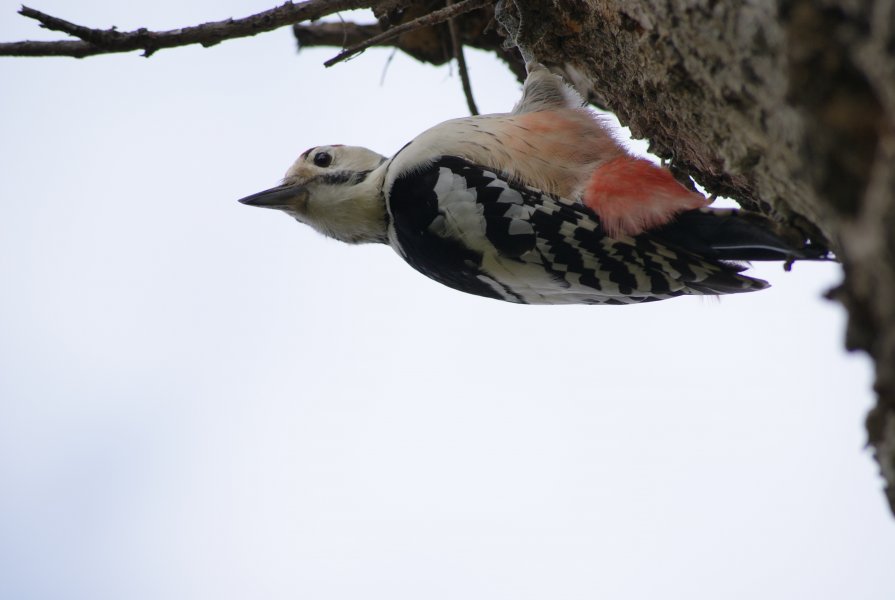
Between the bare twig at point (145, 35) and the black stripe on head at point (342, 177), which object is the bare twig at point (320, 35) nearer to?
the black stripe on head at point (342, 177)

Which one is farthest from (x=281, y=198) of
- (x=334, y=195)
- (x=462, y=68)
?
(x=462, y=68)

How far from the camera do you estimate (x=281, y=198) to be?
3.54 meters

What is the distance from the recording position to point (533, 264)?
3.04m

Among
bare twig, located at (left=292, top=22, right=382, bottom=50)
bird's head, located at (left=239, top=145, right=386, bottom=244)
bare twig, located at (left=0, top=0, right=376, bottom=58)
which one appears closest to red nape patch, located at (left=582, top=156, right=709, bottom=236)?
bird's head, located at (left=239, top=145, right=386, bottom=244)

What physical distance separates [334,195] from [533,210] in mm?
999

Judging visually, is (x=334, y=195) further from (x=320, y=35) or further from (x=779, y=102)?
(x=779, y=102)

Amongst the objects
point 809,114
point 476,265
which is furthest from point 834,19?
point 476,265

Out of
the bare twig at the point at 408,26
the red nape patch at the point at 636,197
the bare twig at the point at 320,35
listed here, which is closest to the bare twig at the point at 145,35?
the bare twig at the point at 408,26

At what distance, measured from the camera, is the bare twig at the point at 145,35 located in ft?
7.61

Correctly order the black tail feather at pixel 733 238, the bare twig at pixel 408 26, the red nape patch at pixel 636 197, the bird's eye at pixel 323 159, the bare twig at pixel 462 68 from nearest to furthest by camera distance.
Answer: the black tail feather at pixel 733 238
the bare twig at pixel 408 26
the red nape patch at pixel 636 197
the bird's eye at pixel 323 159
the bare twig at pixel 462 68

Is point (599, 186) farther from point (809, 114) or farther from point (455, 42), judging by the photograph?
point (809, 114)

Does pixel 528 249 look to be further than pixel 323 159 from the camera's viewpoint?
No

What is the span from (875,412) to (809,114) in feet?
1.64

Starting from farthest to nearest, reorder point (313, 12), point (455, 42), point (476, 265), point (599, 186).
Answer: point (455, 42)
point (476, 265)
point (599, 186)
point (313, 12)
